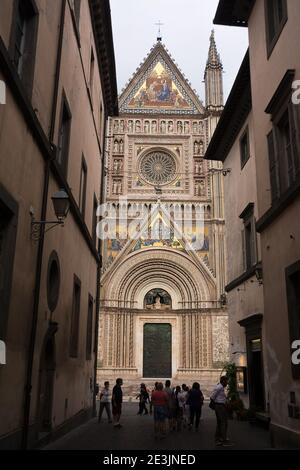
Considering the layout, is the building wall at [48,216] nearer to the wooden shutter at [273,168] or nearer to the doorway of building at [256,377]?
the wooden shutter at [273,168]

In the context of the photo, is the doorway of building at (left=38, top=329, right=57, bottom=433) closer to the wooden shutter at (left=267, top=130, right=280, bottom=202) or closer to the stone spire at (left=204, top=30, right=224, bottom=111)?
the wooden shutter at (left=267, top=130, right=280, bottom=202)

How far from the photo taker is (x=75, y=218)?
39.7 ft

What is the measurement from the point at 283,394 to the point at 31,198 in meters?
5.98

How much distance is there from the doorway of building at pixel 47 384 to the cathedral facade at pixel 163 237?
2116 centimetres

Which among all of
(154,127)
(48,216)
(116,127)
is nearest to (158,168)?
(154,127)

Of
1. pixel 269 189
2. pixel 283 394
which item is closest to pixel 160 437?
pixel 283 394

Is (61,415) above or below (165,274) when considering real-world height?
below

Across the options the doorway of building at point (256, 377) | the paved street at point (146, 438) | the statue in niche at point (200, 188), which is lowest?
the paved street at point (146, 438)

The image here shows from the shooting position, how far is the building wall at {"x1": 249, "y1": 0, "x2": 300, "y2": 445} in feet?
28.7

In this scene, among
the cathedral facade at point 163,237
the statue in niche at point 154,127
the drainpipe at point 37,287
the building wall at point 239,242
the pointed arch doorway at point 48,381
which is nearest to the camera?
the drainpipe at point 37,287

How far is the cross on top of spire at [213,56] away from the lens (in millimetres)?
39062

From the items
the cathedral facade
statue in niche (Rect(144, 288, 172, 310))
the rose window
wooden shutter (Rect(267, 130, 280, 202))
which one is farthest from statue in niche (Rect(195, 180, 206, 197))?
wooden shutter (Rect(267, 130, 280, 202))

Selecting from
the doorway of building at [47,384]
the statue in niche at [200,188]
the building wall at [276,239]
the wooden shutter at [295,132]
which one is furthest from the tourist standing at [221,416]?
the statue in niche at [200,188]
